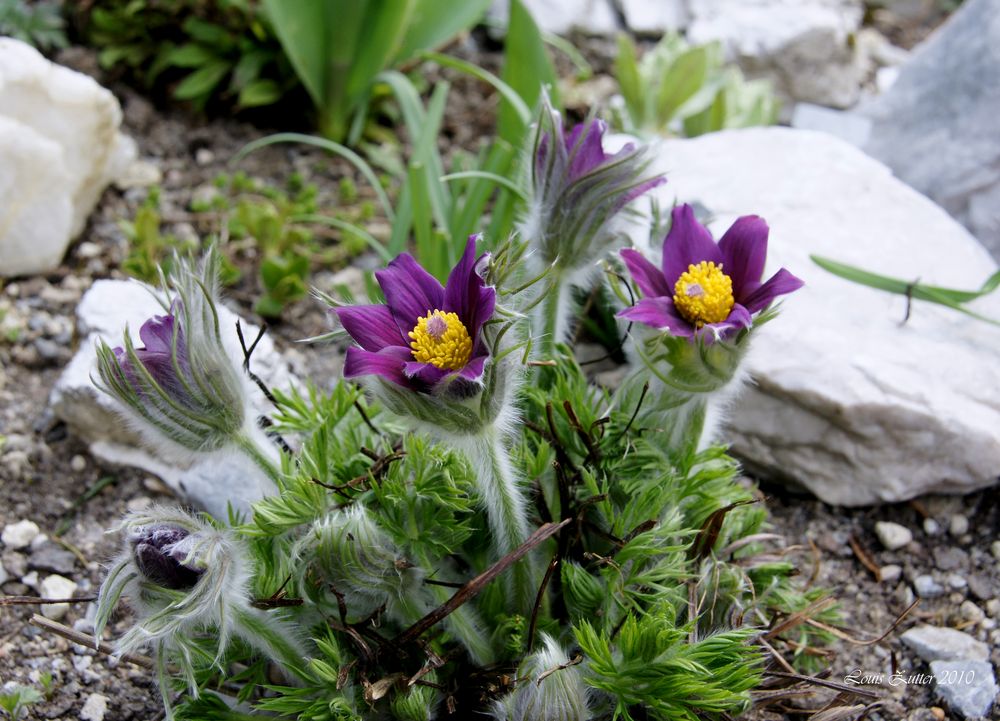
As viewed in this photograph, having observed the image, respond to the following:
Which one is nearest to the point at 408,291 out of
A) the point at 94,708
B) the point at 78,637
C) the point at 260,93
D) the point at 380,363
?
the point at 380,363

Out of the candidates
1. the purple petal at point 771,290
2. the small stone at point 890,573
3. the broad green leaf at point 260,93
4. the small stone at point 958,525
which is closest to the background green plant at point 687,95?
the broad green leaf at point 260,93

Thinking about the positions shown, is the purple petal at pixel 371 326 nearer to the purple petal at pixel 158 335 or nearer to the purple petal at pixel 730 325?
the purple petal at pixel 158 335

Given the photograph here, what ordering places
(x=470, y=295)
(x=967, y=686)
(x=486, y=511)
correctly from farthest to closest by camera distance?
(x=967, y=686)
(x=486, y=511)
(x=470, y=295)

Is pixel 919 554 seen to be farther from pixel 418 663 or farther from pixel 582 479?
pixel 418 663

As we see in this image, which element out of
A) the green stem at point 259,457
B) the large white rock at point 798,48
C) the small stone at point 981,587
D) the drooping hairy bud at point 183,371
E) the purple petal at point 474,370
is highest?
the purple petal at point 474,370

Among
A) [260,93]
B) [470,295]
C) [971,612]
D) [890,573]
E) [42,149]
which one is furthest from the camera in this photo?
[260,93]

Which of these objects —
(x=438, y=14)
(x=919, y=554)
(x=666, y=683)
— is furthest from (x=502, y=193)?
(x=666, y=683)

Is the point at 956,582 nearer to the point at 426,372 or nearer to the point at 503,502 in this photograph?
the point at 503,502
